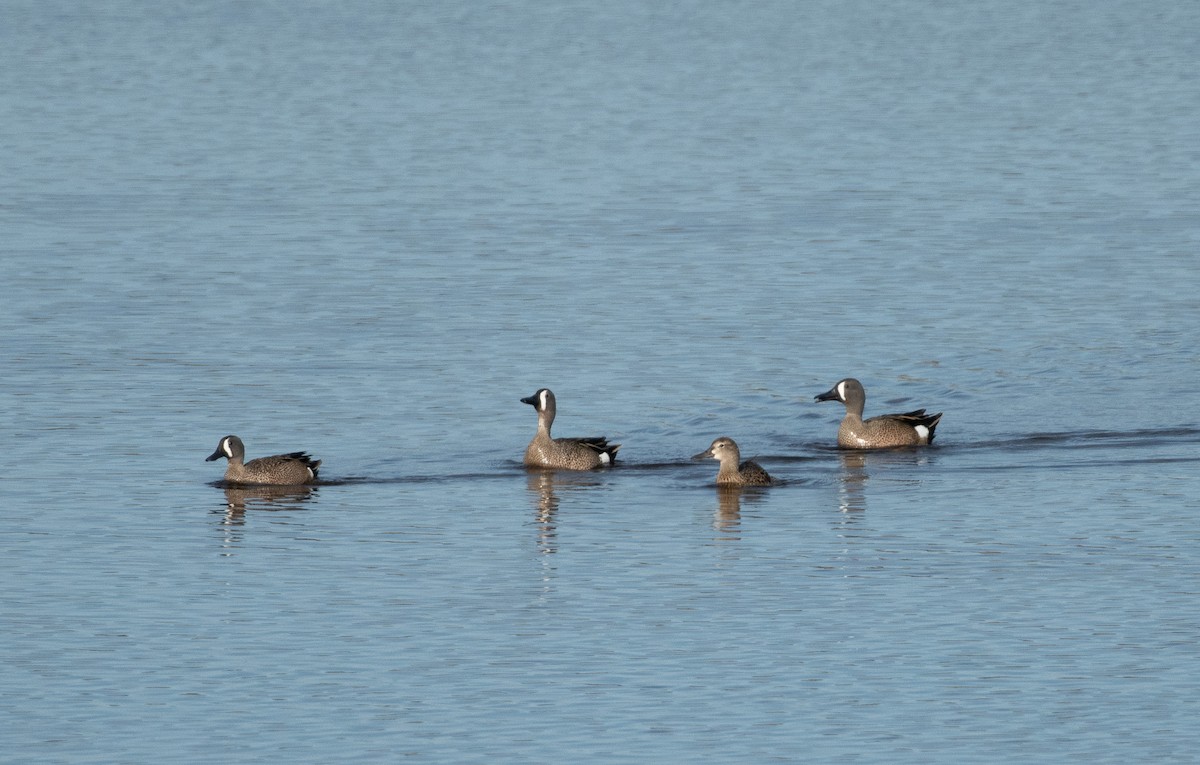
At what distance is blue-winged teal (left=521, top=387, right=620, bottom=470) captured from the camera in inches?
864

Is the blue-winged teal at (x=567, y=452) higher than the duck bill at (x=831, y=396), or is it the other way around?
the duck bill at (x=831, y=396)

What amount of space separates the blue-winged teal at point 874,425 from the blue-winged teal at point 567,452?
2.65 metres

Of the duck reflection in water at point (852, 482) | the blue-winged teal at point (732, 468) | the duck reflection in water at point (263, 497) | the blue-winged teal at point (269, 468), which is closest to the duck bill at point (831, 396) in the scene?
the duck reflection in water at point (852, 482)

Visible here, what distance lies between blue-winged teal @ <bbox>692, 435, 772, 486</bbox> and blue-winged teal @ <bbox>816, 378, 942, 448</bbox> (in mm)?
2326

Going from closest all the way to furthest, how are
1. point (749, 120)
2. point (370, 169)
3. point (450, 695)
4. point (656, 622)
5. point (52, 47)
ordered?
1. point (450, 695)
2. point (656, 622)
3. point (370, 169)
4. point (749, 120)
5. point (52, 47)

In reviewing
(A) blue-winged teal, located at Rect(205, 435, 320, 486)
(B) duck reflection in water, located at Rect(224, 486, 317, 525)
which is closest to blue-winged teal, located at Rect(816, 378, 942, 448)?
(A) blue-winged teal, located at Rect(205, 435, 320, 486)

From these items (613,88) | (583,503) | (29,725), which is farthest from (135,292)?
(613,88)

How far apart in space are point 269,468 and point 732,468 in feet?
13.7

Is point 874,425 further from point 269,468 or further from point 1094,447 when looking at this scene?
point 269,468

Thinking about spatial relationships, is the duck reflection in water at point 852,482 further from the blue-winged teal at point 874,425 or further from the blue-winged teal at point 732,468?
the blue-winged teal at point 732,468

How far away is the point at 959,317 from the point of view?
2931cm

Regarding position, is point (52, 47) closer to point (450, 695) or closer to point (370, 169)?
point (370, 169)

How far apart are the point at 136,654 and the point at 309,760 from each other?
2553 millimetres

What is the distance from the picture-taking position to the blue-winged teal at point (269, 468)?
827 inches
